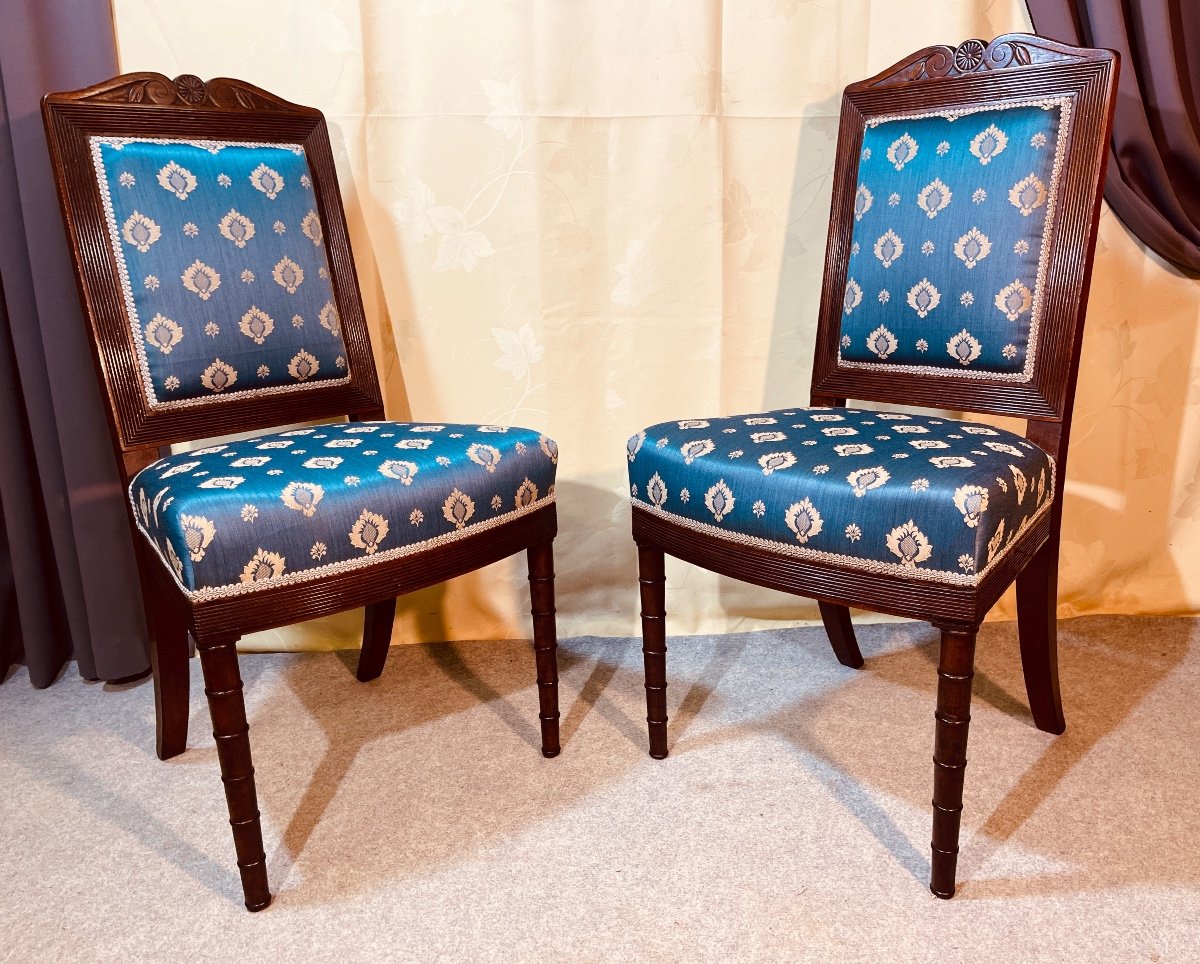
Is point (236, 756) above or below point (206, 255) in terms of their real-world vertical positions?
below

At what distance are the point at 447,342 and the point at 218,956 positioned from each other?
1057 mm

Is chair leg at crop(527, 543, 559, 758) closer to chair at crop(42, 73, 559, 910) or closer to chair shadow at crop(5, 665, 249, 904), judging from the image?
chair at crop(42, 73, 559, 910)

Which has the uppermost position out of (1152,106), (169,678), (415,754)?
(1152,106)

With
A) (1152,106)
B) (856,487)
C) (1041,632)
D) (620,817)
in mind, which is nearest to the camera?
(856,487)

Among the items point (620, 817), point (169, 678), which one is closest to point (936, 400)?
point (620, 817)

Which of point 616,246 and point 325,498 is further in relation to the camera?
point 616,246

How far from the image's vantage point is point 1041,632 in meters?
1.39

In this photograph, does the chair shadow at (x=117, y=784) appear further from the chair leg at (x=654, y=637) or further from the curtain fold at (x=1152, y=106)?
the curtain fold at (x=1152, y=106)

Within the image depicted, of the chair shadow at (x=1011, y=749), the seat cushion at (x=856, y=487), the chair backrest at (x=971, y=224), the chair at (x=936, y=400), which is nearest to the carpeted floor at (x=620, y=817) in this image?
the chair shadow at (x=1011, y=749)

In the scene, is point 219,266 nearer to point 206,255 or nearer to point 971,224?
point 206,255

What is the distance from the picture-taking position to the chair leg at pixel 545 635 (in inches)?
52.5

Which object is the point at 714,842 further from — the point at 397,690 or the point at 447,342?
the point at 447,342

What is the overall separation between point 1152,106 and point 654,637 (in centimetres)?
125

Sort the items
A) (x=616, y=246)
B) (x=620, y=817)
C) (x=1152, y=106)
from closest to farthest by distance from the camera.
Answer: (x=620, y=817) → (x=1152, y=106) → (x=616, y=246)
